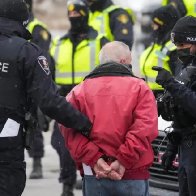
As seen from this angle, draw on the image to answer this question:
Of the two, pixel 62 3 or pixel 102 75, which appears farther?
pixel 62 3

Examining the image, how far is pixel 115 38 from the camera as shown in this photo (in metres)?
10.2

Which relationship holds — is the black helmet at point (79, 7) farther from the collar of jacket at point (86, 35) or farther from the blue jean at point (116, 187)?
the blue jean at point (116, 187)

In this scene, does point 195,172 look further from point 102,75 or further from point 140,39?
point 140,39

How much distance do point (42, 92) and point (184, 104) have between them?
99 centimetres

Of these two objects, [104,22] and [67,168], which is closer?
[67,168]

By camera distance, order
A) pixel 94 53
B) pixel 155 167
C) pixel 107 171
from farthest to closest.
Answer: pixel 94 53
pixel 155 167
pixel 107 171

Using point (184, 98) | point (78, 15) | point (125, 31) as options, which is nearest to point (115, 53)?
point (184, 98)

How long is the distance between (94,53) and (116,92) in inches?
148

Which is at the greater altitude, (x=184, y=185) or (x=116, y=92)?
(x=116, y=92)

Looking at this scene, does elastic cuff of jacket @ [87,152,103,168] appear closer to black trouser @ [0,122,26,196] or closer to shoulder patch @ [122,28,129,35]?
black trouser @ [0,122,26,196]

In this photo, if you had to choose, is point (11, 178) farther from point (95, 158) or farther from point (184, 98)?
point (184, 98)

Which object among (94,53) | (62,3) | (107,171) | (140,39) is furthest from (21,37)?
(62,3)

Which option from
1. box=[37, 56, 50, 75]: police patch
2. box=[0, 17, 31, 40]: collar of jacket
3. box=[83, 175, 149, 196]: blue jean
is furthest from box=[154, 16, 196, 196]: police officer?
box=[0, 17, 31, 40]: collar of jacket

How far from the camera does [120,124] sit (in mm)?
5918
